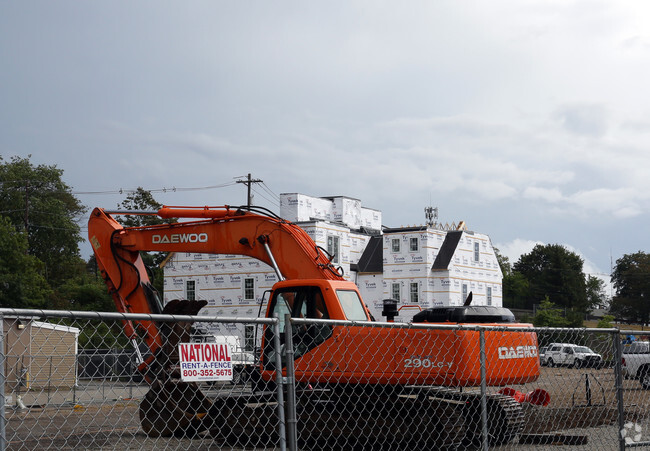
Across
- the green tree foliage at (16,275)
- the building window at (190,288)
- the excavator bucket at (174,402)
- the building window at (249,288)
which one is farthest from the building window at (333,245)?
the excavator bucket at (174,402)

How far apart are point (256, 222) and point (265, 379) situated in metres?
3.58

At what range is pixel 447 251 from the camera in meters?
56.3

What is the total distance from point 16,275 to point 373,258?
26960mm

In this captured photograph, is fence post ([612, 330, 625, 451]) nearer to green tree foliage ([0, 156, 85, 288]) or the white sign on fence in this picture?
the white sign on fence

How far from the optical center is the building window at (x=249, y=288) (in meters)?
55.0

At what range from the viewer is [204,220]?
15906 millimetres

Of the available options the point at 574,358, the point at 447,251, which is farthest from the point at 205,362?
the point at 447,251

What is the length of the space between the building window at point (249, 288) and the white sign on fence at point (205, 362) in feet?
163

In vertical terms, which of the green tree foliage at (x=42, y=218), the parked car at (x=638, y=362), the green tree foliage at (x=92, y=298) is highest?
the green tree foliage at (x=42, y=218)

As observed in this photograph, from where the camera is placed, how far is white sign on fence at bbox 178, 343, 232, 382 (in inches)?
205

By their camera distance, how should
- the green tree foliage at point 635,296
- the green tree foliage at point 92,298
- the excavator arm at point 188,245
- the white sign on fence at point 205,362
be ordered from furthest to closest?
the green tree foliage at point 635,296, the green tree foliage at point 92,298, the excavator arm at point 188,245, the white sign on fence at point 205,362

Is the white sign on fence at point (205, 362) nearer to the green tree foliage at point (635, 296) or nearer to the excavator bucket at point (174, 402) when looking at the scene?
the excavator bucket at point (174, 402)

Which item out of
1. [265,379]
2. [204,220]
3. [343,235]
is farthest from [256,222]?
[343,235]

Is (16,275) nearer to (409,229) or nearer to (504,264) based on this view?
(409,229)
